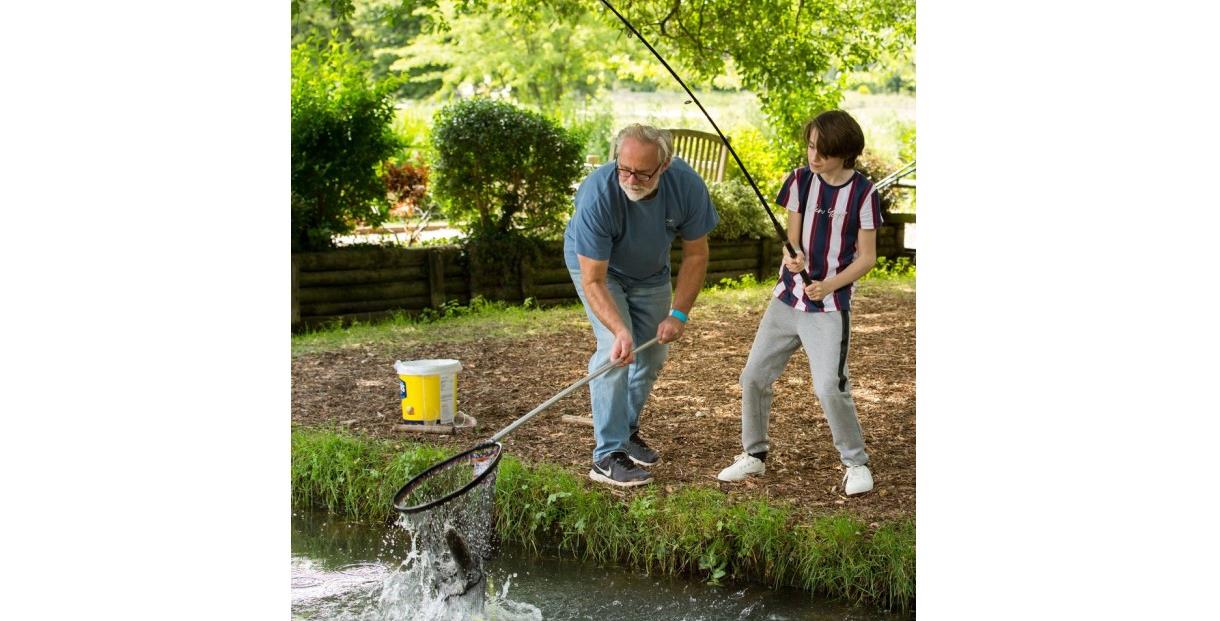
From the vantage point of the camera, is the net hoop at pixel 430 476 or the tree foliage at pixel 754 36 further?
the tree foliage at pixel 754 36

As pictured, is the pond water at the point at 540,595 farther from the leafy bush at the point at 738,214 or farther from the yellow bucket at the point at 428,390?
the leafy bush at the point at 738,214

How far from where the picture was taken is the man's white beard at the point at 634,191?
3.95 m

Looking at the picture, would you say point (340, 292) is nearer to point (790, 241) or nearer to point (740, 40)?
point (740, 40)

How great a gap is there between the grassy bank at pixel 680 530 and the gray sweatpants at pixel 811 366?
0.32 meters

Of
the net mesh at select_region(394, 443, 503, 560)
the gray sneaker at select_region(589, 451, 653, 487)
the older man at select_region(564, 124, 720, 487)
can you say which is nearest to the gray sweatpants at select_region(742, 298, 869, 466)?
the older man at select_region(564, 124, 720, 487)

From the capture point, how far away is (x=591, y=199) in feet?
13.1

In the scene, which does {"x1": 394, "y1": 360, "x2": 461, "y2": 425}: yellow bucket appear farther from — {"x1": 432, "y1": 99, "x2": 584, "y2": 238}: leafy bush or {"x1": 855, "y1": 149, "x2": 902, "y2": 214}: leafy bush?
{"x1": 855, "y1": 149, "x2": 902, "y2": 214}: leafy bush

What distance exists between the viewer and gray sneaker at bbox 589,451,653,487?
14.2 ft

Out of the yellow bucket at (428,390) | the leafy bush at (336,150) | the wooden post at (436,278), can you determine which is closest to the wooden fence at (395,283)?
the wooden post at (436,278)

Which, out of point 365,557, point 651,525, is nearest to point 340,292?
point 365,557

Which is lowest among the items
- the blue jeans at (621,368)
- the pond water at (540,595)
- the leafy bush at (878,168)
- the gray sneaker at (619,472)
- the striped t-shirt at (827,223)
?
the pond water at (540,595)

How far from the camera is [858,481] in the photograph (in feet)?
13.7

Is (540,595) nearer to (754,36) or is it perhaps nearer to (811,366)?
(811,366)

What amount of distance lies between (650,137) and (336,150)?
15.5 feet
